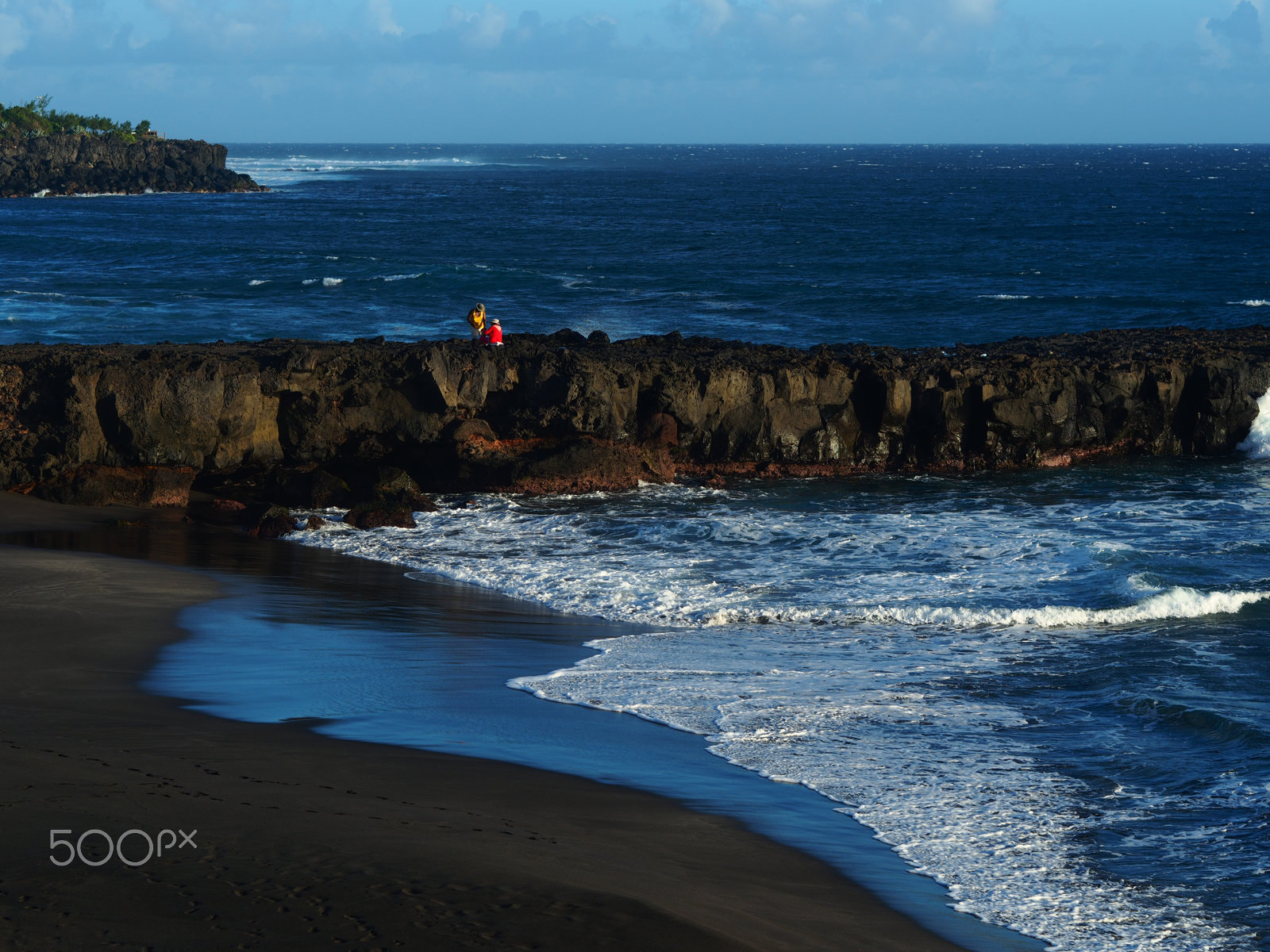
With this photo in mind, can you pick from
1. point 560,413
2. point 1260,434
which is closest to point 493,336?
point 560,413

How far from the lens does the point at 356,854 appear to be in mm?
6246

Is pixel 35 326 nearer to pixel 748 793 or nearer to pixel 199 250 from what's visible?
pixel 199 250

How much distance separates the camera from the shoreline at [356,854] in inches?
214

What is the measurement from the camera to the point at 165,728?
Answer: 8453 millimetres

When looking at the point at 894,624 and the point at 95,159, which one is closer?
the point at 894,624

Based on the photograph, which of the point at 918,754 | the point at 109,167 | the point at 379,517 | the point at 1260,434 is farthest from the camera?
the point at 109,167

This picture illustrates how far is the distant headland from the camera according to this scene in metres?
113

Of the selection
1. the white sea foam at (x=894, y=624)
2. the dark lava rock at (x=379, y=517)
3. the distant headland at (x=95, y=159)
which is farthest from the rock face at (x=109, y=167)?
the white sea foam at (x=894, y=624)

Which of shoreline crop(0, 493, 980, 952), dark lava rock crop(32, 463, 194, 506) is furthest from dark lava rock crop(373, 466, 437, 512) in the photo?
shoreline crop(0, 493, 980, 952)

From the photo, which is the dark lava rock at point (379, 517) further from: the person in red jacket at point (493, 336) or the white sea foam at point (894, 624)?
the person in red jacket at point (493, 336)

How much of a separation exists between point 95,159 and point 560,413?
116234mm

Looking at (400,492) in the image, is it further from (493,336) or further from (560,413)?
(493,336)

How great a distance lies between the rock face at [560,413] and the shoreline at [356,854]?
10636 mm

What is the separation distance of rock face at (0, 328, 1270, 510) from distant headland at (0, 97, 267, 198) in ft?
345
